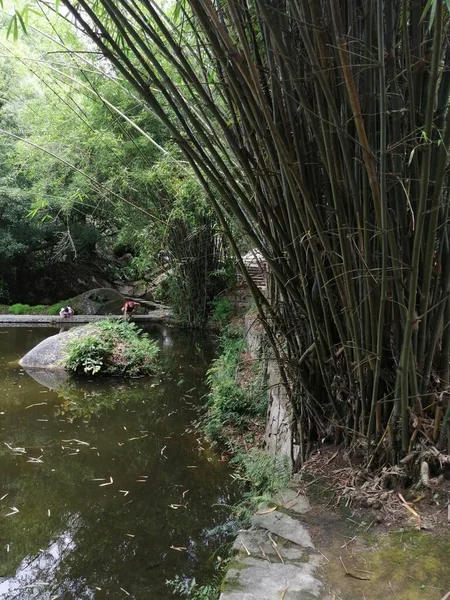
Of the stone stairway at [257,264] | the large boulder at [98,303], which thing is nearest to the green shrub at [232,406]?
the stone stairway at [257,264]

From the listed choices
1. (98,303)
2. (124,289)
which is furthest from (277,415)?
(124,289)

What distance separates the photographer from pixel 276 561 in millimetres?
1264

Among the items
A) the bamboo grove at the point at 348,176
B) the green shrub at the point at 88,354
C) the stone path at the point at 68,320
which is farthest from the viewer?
the stone path at the point at 68,320

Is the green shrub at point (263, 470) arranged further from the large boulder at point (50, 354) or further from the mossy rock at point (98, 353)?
the large boulder at point (50, 354)

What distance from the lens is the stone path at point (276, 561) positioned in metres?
1.14

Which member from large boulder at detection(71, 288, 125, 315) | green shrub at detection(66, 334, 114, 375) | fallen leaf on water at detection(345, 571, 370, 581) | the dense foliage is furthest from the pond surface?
large boulder at detection(71, 288, 125, 315)

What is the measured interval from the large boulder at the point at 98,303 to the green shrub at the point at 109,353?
4190 millimetres

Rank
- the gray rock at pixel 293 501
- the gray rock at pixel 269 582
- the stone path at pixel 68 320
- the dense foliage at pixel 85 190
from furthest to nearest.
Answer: the stone path at pixel 68 320, the dense foliage at pixel 85 190, the gray rock at pixel 293 501, the gray rock at pixel 269 582

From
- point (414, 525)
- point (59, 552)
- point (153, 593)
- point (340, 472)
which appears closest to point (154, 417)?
point (59, 552)

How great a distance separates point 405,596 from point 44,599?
1.43 m

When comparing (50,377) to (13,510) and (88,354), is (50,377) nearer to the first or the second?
(88,354)

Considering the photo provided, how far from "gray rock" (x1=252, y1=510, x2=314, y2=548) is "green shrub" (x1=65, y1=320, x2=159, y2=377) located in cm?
351

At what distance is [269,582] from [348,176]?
43.9 inches

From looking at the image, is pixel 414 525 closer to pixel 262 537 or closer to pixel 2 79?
pixel 262 537
